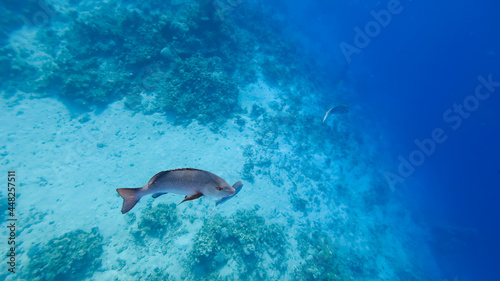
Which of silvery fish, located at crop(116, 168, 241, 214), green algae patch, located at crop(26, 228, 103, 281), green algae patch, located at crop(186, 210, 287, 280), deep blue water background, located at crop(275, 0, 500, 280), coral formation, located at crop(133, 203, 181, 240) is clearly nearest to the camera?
silvery fish, located at crop(116, 168, 241, 214)

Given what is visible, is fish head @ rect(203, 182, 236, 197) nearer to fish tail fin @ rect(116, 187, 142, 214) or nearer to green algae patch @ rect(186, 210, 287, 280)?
fish tail fin @ rect(116, 187, 142, 214)

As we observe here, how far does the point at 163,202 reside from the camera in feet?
26.9

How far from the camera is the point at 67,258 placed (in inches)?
249

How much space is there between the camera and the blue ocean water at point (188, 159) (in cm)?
716

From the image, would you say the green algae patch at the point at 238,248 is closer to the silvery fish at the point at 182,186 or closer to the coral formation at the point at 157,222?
the coral formation at the point at 157,222

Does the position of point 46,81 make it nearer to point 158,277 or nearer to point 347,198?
point 158,277

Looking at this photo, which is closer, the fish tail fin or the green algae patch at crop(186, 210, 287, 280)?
the fish tail fin

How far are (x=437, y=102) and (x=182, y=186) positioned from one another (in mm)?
58003

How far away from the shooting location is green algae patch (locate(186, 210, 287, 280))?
7.08 metres

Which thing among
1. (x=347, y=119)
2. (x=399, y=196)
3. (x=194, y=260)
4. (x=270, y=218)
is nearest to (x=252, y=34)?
(x=347, y=119)

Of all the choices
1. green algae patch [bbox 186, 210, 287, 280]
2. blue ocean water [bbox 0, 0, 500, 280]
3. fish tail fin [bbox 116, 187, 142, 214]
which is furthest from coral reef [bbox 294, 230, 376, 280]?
fish tail fin [bbox 116, 187, 142, 214]

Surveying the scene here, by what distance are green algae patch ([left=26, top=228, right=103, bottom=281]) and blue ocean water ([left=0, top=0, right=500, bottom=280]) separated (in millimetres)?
40

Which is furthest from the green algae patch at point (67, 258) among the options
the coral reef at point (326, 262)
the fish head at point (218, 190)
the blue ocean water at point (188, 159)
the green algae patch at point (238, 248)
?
the coral reef at point (326, 262)

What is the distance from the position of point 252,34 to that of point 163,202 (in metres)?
16.3
